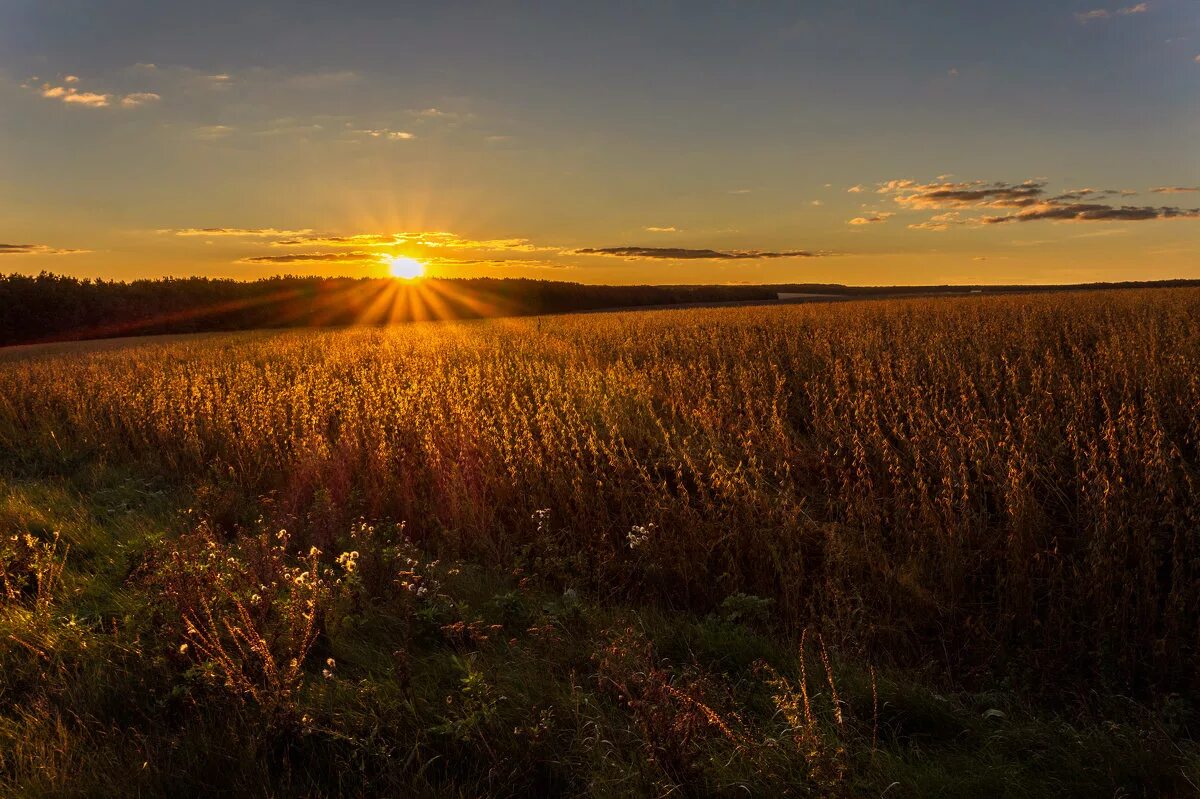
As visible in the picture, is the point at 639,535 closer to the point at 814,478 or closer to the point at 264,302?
the point at 814,478

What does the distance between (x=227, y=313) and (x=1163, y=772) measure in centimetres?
6513

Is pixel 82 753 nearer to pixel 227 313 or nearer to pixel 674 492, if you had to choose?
pixel 674 492

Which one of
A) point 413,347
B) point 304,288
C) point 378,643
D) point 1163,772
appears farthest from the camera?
point 304,288

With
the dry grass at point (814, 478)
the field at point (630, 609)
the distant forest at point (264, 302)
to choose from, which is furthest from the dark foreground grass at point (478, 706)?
the distant forest at point (264, 302)

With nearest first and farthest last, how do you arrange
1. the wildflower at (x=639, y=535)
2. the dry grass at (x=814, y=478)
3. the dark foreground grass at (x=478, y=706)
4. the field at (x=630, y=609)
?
the dark foreground grass at (x=478, y=706)
the field at (x=630, y=609)
the dry grass at (x=814, y=478)
the wildflower at (x=639, y=535)

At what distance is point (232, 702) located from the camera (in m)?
3.30

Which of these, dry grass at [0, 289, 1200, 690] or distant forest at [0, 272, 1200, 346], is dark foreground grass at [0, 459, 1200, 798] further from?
distant forest at [0, 272, 1200, 346]

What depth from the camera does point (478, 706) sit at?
3107 mm

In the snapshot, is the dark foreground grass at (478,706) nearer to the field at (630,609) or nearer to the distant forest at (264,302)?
the field at (630,609)

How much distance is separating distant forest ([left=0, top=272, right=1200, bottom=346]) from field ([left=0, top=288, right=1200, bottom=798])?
159 ft

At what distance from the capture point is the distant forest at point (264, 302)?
50531mm

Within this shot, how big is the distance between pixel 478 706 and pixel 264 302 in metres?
66.2

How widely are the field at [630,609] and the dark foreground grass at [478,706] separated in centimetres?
2

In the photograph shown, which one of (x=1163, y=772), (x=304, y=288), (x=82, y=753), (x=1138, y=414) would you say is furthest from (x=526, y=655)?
(x=304, y=288)
